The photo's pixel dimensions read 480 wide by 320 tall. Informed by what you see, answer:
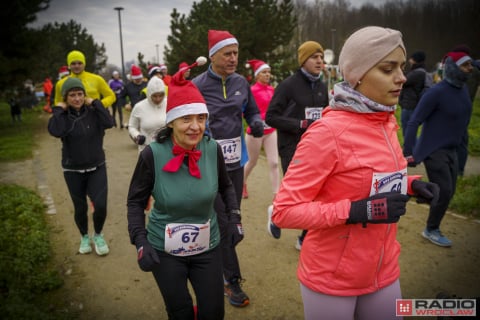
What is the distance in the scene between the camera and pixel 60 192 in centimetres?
748

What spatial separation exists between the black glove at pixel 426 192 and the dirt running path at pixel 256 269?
189 cm

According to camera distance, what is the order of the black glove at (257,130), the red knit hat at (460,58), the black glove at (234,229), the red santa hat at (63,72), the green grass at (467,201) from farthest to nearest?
the red santa hat at (63,72) < the green grass at (467,201) < the red knit hat at (460,58) < the black glove at (257,130) < the black glove at (234,229)

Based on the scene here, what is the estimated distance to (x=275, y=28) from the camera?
1928 cm

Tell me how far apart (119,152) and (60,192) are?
3.79 metres

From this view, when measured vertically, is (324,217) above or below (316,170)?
below

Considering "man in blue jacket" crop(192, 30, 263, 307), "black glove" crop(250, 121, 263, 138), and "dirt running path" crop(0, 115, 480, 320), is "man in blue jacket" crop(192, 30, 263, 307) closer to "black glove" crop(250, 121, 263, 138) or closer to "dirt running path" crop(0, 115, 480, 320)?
"black glove" crop(250, 121, 263, 138)

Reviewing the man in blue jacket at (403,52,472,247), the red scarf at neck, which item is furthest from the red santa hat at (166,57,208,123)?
the man in blue jacket at (403,52,472,247)

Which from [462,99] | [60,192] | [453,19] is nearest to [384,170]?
[462,99]

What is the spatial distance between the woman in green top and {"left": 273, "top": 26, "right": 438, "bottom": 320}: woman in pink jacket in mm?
761

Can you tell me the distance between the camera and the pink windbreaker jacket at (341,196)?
1879mm

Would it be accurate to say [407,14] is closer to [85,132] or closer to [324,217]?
[85,132]

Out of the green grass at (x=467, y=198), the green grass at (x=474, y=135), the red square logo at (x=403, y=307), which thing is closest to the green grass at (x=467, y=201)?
the green grass at (x=467, y=198)

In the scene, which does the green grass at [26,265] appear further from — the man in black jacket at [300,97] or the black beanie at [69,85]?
the man in black jacket at [300,97]

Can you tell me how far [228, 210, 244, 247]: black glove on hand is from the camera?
276 cm
